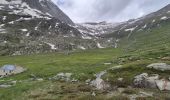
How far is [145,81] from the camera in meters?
43.2

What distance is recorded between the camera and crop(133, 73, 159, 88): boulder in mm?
42562

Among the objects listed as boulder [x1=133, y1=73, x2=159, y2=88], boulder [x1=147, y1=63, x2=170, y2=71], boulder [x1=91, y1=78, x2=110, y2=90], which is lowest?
boulder [x1=91, y1=78, x2=110, y2=90]

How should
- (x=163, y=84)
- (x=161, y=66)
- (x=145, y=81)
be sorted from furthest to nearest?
(x=161, y=66) < (x=145, y=81) < (x=163, y=84)

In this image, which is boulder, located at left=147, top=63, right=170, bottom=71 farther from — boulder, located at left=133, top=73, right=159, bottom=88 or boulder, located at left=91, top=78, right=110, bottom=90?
boulder, located at left=91, top=78, right=110, bottom=90

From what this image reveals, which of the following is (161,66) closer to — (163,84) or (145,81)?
(145,81)

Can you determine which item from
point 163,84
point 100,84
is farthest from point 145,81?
point 100,84

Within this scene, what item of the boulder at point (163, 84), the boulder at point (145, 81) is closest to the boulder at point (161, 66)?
the boulder at point (145, 81)

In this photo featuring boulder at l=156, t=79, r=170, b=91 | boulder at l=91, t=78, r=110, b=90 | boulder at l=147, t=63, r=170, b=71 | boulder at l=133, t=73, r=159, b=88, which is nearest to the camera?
boulder at l=156, t=79, r=170, b=91

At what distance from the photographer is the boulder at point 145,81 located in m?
42.6

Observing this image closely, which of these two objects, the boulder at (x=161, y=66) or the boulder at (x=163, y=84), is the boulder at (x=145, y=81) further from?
the boulder at (x=161, y=66)

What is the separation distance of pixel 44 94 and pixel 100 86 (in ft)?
27.6

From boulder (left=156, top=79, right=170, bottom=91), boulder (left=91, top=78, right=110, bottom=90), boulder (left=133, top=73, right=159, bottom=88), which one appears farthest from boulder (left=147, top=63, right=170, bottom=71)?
boulder (left=91, top=78, right=110, bottom=90)

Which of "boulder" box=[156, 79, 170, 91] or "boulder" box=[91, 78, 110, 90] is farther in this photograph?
"boulder" box=[91, 78, 110, 90]

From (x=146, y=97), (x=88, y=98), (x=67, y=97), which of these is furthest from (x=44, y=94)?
(x=146, y=97)
